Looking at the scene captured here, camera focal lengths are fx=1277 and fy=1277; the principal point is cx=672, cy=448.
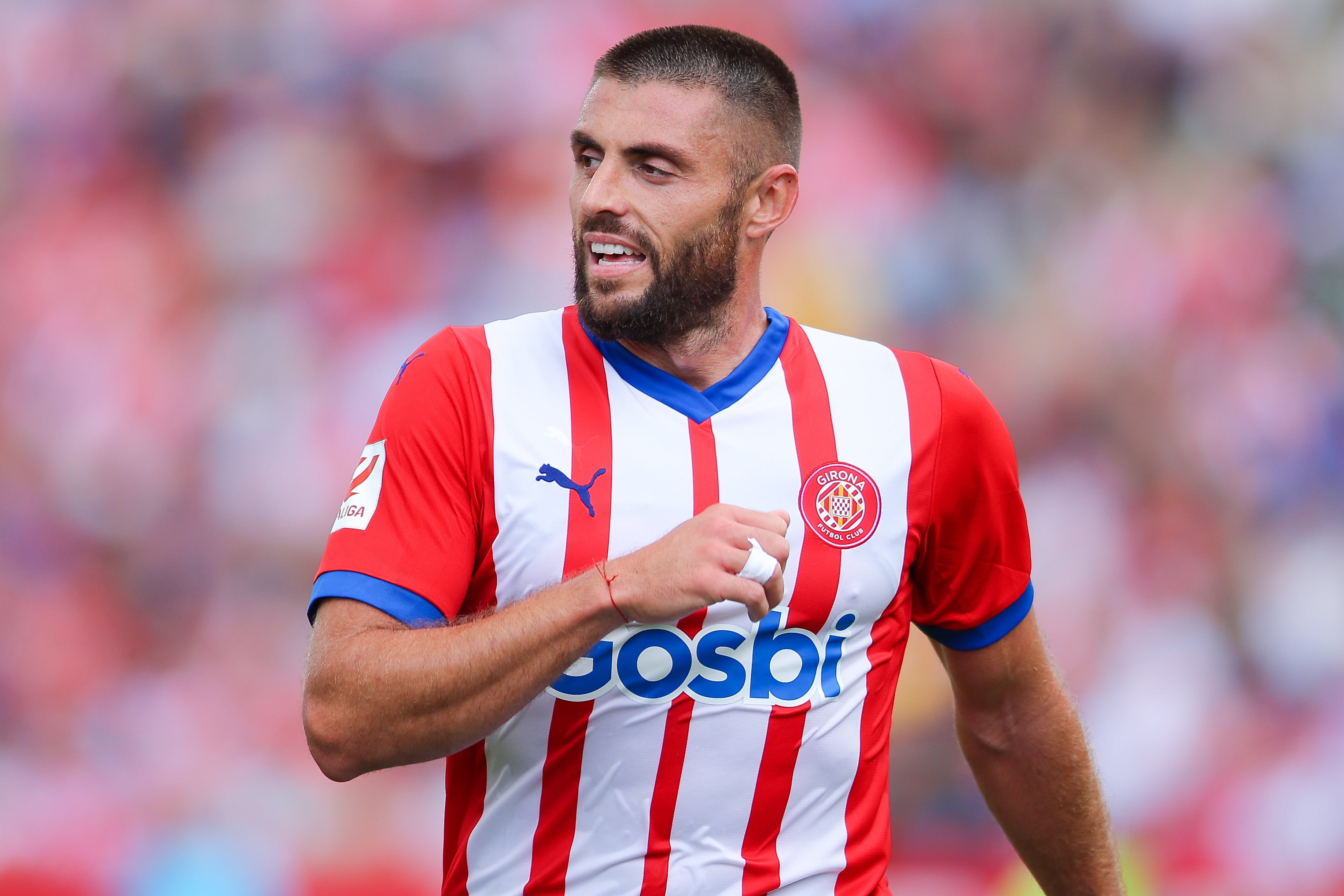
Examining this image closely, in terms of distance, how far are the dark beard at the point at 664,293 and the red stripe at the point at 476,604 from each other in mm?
174

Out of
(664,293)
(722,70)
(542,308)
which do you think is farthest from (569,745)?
(542,308)

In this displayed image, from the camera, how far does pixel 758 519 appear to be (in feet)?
4.87

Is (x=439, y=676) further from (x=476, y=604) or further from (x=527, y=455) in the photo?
(x=527, y=455)

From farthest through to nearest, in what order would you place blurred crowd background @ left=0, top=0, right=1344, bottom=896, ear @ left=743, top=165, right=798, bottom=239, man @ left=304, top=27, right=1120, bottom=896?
1. blurred crowd background @ left=0, top=0, right=1344, bottom=896
2. ear @ left=743, top=165, right=798, bottom=239
3. man @ left=304, top=27, right=1120, bottom=896

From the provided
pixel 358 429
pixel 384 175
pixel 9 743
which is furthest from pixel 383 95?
pixel 9 743

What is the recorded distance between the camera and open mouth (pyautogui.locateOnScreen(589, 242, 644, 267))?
1.86 m

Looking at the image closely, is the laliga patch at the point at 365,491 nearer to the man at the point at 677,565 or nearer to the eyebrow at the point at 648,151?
the man at the point at 677,565

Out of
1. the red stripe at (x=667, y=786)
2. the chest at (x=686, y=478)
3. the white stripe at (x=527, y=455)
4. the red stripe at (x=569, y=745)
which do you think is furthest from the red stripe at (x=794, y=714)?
the white stripe at (x=527, y=455)

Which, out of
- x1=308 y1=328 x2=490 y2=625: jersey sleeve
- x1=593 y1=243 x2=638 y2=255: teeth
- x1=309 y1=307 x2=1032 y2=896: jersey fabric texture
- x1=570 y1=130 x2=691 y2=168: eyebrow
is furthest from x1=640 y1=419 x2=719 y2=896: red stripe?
x1=570 y1=130 x2=691 y2=168: eyebrow

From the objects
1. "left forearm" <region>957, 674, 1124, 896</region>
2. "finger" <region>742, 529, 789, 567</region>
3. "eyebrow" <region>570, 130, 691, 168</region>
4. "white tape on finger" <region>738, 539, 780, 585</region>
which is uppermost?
"eyebrow" <region>570, 130, 691, 168</region>

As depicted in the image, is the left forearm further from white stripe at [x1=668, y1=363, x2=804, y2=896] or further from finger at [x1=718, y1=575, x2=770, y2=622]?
finger at [x1=718, y1=575, x2=770, y2=622]

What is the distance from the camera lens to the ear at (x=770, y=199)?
2.03 meters

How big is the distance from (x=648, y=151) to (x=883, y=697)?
2.87 ft

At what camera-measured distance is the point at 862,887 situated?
1.82 m
